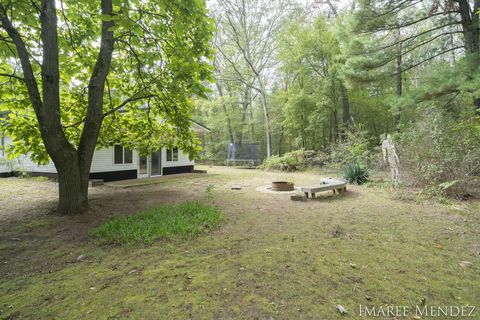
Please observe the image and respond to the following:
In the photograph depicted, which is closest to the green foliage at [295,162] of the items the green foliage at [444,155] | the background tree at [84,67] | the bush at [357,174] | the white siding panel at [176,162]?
A: the bush at [357,174]

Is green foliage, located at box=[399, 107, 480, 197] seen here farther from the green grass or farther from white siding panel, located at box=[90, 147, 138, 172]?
white siding panel, located at box=[90, 147, 138, 172]

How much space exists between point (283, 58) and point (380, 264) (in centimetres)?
1511

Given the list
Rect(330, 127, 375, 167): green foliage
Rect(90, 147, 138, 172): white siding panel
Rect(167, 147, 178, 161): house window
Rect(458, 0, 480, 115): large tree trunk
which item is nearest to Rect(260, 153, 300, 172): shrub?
Rect(330, 127, 375, 167): green foliage

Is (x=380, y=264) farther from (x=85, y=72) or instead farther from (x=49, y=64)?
(x=85, y=72)

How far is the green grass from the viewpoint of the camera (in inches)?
134

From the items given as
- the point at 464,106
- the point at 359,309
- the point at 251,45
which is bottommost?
the point at 359,309

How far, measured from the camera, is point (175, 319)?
1747 mm

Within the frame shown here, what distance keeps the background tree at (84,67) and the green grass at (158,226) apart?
1.54 meters

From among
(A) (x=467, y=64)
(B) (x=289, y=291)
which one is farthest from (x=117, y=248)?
(A) (x=467, y=64)

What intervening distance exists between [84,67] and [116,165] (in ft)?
18.9

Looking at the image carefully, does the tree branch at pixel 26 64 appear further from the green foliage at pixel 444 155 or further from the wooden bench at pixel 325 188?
the green foliage at pixel 444 155

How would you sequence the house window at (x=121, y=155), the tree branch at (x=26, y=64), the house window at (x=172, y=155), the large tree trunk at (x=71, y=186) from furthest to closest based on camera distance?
the house window at (x=172, y=155) → the house window at (x=121, y=155) → the large tree trunk at (x=71, y=186) → the tree branch at (x=26, y=64)

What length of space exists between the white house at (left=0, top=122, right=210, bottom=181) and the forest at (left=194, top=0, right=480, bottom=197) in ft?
21.0

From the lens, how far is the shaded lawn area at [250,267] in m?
1.93
